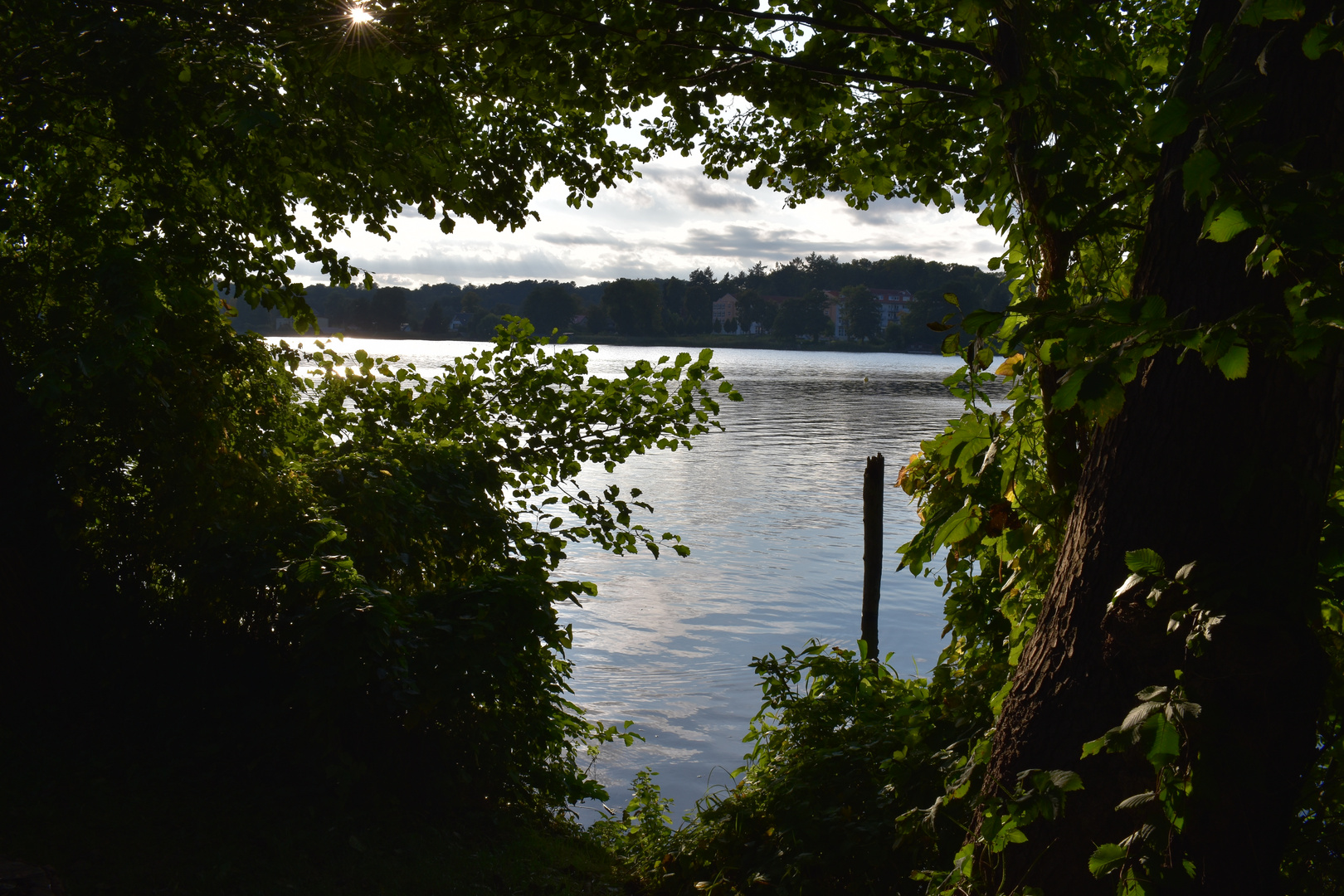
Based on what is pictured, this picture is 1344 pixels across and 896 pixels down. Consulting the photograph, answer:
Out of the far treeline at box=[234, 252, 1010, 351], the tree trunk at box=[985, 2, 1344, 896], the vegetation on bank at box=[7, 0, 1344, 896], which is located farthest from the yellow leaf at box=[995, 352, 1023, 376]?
the far treeline at box=[234, 252, 1010, 351]

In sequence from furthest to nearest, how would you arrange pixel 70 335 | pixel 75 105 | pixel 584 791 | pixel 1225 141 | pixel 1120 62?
pixel 584 791 < pixel 75 105 < pixel 70 335 < pixel 1120 62 < pixel 1225 141

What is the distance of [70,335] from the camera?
187 inches

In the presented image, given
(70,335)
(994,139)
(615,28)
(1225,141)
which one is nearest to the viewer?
(1225,141)

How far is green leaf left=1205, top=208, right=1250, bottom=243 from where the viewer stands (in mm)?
1889

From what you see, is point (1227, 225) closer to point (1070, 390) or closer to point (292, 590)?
point (1070, 390)

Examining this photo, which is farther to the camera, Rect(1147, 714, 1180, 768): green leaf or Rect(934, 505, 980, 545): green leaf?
Rect(934, 505, 980, 545): green leaf

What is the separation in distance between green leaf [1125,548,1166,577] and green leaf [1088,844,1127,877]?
2.51ft

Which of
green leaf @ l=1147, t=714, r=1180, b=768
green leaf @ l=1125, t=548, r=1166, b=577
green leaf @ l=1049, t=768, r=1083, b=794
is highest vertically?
green leaf @ l=1125, t=548, r=1166, b=577

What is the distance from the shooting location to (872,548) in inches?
469

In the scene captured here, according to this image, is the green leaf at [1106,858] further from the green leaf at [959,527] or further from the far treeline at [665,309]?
the far treeline at [665,309]

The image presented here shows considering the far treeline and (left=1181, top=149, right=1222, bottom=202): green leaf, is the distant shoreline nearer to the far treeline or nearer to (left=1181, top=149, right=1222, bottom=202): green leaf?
the far treeline

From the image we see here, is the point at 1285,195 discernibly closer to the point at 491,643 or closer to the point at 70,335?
the point at 491,643

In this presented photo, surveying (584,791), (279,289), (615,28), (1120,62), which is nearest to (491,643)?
(584,791)

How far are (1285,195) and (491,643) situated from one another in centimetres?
438
